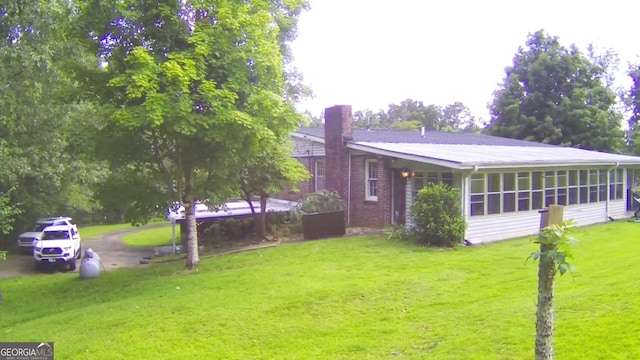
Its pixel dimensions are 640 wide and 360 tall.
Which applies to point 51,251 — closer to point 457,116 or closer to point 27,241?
point 27,241

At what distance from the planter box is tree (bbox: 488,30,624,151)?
23185 mm

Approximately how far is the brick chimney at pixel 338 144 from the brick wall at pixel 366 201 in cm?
37

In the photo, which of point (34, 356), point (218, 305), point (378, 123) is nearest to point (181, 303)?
point (218, 305)

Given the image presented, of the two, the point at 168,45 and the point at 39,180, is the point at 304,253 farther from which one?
the point at 39,180

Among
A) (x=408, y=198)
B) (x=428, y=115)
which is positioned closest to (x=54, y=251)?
(x=408, y=198)

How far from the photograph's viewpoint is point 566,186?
20.2 m

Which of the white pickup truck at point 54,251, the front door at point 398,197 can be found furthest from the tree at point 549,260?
the white pickup truck at point 54,251

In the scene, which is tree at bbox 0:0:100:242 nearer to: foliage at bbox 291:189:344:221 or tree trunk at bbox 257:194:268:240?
tree trunk at bbox 257:194:268:240

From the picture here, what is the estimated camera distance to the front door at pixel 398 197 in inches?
729

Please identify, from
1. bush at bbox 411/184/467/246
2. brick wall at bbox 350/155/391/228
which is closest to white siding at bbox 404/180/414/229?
brick wall at bbox 350/155/391/228

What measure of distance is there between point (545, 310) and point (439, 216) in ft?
35.0

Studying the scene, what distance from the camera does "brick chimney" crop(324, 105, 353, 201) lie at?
2027 cm

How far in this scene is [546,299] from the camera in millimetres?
4562

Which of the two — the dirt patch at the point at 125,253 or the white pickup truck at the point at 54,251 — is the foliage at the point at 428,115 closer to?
the dirt patch at the point at 125,253
